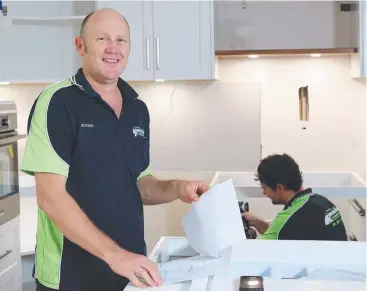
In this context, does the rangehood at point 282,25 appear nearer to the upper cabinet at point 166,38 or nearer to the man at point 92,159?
the upper cabinet at point 166,38

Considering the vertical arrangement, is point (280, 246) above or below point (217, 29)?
below

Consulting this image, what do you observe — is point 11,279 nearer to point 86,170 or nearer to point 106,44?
point 86,170

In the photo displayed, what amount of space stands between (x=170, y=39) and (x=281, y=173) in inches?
45.3

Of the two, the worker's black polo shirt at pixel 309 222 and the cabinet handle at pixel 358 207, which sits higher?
the worker's black polo shirt at pixel 309 222

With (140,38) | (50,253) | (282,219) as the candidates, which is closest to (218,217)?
(50,253)

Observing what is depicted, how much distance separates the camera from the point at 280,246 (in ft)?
4.64

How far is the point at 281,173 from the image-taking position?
2418mm

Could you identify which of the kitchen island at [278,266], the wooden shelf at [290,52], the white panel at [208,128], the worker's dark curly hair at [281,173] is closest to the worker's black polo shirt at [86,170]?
the kitchen island at [278,266]

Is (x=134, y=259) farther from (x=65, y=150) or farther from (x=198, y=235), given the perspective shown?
(x=65, y=150)

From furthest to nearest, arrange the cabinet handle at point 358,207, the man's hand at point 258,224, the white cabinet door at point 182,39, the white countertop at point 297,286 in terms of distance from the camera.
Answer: the white cabinet door at point 182,39 < the cabinet handle at point 358,207 < the man's hand at point 258,224 < the white countertop at point 297,286

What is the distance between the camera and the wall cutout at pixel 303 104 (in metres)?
3.35

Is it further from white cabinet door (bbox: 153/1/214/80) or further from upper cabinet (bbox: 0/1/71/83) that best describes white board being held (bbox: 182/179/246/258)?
upper cabinet (bbox: 0/1/71/83)

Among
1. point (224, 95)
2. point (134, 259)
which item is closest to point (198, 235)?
point (134, 259)

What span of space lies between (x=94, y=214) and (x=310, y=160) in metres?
2.17
